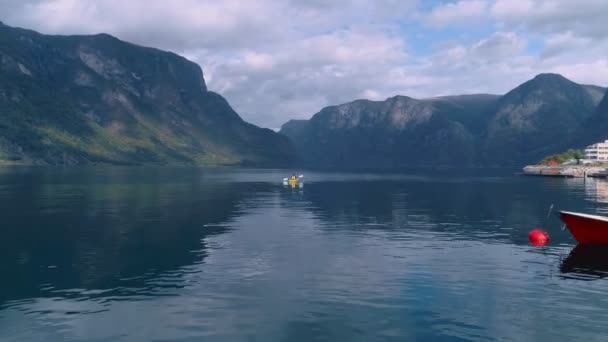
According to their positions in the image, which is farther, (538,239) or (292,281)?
(538,239)

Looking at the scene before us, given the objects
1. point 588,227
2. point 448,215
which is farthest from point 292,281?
point 448,215

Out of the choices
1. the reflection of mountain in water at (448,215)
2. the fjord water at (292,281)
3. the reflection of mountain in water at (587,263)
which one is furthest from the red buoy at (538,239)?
the reflection of mountain in water at (587,263)

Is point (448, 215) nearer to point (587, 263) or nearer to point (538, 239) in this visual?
point (538, 239)

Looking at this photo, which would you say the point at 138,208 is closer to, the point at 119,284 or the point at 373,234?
the point at 373,234

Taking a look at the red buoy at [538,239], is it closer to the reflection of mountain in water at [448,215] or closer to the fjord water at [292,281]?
the reflection of mountain in water at [448,215]

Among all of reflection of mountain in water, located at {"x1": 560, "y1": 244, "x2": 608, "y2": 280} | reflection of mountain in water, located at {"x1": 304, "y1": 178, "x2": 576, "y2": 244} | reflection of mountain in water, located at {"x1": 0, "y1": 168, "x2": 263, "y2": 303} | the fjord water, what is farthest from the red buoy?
reflection of mountain in water, located at {"x1": 0, "y1": 168, "x2": 263, "y2": 303}

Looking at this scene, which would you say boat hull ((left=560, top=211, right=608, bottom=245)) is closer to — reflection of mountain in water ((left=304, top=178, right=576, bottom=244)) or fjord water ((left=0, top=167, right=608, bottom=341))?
fjord water ((left=0, top=167, right=608, bottom=341))

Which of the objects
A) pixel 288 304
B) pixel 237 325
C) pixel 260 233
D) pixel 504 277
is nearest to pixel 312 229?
pixel 260 233
